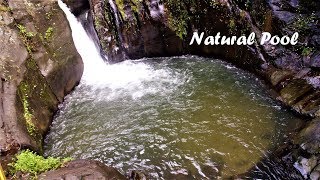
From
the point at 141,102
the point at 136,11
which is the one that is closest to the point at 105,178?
the point at 141,102

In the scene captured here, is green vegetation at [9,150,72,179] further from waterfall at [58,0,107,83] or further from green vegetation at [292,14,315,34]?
green vegetation at [292,14,315,34]

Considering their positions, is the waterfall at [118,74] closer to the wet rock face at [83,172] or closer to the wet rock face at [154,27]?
the wet rock face at [154,27]

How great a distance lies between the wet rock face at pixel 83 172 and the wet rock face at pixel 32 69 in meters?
1.27

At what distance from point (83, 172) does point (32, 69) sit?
3.71 meters

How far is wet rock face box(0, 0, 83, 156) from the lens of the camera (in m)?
6.49

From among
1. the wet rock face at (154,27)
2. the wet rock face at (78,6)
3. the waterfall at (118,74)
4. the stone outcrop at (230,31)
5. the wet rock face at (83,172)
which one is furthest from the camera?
the wet rock face at (78,6)

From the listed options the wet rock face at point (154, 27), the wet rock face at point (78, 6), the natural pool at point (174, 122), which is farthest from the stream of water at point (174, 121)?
the wet rock face at point (78, 6)

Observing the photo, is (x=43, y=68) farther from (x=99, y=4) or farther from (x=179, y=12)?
(x=179, y=12)

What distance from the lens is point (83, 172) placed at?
5223 mm

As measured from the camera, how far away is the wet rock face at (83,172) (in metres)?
5.13

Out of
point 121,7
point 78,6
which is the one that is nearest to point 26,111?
point 121,7

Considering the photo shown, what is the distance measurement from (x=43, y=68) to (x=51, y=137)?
1996 mm

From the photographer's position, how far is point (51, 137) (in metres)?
7.29

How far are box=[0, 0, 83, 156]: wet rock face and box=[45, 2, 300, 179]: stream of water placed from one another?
475 millimetres
